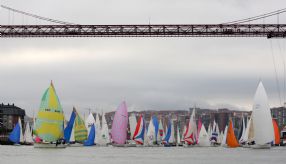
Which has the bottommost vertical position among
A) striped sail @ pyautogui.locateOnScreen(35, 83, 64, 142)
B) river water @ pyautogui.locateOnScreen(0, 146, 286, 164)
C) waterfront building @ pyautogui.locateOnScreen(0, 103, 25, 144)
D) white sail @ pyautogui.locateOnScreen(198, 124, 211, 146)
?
river water @ pyautogui.locateOnScreen(0, 146, 286, 164)

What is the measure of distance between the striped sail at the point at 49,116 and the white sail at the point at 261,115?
13925 mm

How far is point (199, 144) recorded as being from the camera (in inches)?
2766

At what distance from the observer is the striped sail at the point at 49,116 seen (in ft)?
155

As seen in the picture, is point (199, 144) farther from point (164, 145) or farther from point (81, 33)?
point (81, 33)

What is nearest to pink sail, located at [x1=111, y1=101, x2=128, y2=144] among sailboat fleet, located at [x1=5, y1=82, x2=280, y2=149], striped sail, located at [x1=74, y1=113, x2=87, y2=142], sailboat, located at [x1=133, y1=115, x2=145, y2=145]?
sailboat fleet, located at [x1=5, y1=82, x2=280, y2=149]

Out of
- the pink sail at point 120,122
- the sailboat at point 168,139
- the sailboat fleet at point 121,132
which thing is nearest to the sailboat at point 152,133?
the sailboat fleet at point 121,132

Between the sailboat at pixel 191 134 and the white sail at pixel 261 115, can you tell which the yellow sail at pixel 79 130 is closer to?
the sailboat at pixel 191 134

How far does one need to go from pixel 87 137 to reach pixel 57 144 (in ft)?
42.0

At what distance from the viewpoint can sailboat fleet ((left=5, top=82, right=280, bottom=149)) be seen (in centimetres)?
4775

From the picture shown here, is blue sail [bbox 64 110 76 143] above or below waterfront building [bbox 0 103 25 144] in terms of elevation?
below

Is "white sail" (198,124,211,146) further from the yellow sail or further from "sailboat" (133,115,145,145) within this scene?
the yellow sail

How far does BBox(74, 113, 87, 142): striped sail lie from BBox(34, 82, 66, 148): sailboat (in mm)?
9665

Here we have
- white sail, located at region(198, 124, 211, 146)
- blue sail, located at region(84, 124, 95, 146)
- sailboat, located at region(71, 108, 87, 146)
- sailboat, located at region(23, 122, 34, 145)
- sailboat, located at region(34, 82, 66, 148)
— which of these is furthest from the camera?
sailboat, located at region(23, 122, 34, 145)

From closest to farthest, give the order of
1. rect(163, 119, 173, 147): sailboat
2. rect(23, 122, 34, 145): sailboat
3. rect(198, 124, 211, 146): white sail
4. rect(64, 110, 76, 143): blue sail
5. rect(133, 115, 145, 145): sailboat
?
rect(64, 110, 76, 143): blue sail
rect(133, 115, 145, 145): sailboat
rect(198, 124, 211, 146): white sail
rect(23, 122, 34, 145): sailboat
rect(163, 119, 173, 147): sailboat
